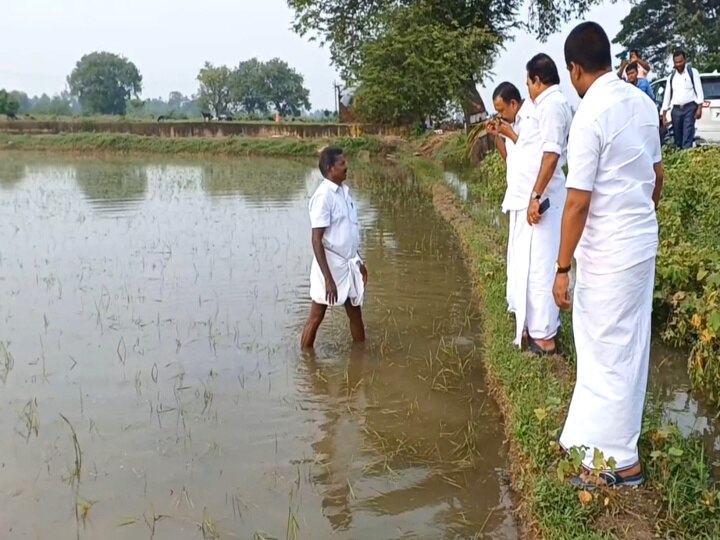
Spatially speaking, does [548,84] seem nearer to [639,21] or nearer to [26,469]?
[26,469]

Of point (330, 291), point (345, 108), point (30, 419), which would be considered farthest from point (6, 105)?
point (30, 419)

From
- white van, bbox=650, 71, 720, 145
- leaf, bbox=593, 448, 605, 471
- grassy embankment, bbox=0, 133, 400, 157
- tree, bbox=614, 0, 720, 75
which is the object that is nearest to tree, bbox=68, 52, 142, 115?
grassy embankment, bbox=0, 133, 400, 157

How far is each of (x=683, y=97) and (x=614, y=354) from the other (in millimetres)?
7542

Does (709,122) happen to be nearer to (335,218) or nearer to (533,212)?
(533,212)

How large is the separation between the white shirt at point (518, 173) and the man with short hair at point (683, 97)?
5.17 m

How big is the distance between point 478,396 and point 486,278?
93.5 inches

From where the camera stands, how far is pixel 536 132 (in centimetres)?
469

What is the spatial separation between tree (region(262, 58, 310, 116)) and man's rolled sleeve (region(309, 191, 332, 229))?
65899 mm

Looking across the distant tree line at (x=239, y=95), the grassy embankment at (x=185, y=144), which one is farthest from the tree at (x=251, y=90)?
the grassy embankment at (x=185, y=144)

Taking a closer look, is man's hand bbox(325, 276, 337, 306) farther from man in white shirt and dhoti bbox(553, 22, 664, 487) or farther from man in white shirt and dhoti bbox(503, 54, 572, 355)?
man in white shirt and dhoti bbox(553, 22, 664, 487)

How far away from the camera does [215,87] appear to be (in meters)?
68.8

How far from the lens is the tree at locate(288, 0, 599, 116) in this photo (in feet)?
65.8

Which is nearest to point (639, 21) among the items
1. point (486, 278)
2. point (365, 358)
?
point (486, 278)

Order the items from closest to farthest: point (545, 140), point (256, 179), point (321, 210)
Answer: point (545, 140)
point (321, 210)
point (256, 179)
